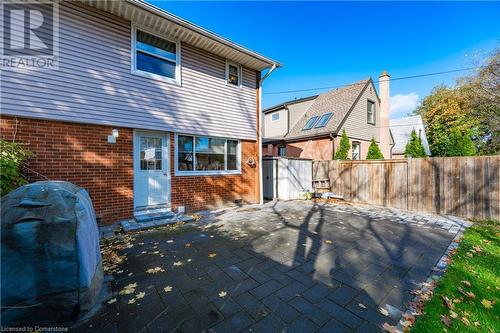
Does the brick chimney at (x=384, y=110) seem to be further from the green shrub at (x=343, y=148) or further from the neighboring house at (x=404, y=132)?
the neighboring house at (x=404, y=132)

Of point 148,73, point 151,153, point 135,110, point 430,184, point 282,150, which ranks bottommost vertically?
point 430,184

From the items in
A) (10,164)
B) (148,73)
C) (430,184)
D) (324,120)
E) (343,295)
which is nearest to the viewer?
(343,295)

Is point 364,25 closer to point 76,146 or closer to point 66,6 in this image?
point 66,6

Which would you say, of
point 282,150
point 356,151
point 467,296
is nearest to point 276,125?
point 282,150

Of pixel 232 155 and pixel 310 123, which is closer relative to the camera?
pixel 232 155

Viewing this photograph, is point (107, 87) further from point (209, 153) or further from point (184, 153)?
point (209, 153)

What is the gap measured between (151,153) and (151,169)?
46 centimetres

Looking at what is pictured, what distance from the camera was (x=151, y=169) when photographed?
6.08 m

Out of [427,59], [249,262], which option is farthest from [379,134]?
[249,262]

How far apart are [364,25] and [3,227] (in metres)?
13.9

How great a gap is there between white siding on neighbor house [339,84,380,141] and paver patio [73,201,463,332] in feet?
29.7

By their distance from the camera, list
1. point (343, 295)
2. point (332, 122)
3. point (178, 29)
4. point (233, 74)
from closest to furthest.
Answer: point (343, 295) → point (178, 29) → point (233, 74) → point (332, 122)

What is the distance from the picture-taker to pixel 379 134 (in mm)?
15562

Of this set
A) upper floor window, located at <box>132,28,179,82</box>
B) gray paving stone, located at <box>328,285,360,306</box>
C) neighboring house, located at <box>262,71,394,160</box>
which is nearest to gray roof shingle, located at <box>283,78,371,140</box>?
neighboring house, located at <box>262,71,394,160</box>
